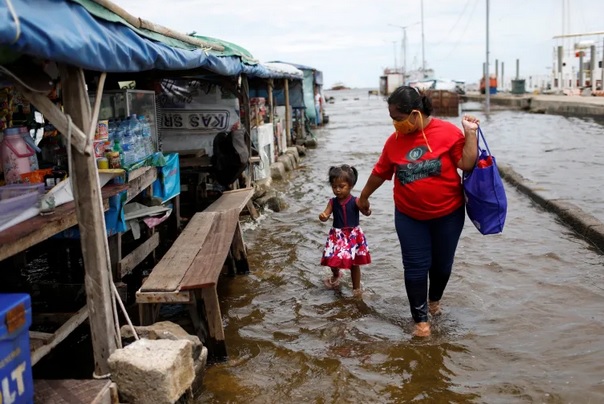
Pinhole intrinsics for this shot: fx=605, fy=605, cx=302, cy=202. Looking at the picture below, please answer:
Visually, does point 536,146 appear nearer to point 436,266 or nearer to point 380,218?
point 380,218

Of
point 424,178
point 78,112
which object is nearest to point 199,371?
point 78,112

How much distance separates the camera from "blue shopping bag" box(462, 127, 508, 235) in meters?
4.67

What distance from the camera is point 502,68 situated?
70312 millimetres

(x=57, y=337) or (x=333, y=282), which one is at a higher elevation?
(x=57, y=337)

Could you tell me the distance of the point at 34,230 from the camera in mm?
3531

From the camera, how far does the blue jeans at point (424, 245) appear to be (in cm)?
488

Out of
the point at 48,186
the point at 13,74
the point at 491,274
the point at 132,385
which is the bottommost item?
the point at 491,274

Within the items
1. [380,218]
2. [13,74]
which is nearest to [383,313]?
[13,74]

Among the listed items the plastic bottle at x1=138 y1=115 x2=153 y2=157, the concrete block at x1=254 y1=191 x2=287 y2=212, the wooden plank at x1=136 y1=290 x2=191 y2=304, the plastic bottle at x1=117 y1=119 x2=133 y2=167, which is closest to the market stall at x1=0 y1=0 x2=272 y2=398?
the plastic bottle at x1=117 y1=119 x2=133 y2=167

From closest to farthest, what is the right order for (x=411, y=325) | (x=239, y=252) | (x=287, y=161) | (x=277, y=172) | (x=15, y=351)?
(x=15, y=351) → (x=411, y=325) → (x=239, y=252) → (x=277, y=172) → (x=287, y=161)

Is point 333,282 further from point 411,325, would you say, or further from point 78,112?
point 78,112

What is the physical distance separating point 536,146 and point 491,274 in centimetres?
1419

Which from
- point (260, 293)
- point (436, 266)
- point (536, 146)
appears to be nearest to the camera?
point (436, 266)

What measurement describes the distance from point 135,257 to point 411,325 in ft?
9.01
